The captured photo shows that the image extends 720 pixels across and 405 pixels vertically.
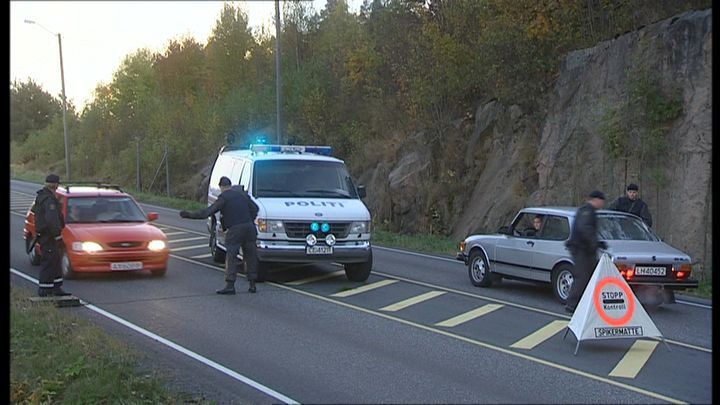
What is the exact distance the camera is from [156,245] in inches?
530

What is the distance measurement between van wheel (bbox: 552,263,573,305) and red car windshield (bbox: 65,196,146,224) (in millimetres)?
7907

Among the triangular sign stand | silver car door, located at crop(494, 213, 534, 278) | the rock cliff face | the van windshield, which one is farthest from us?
the rock cliff face

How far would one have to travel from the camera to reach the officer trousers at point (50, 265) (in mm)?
9469

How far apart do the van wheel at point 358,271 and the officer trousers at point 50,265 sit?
5.10m

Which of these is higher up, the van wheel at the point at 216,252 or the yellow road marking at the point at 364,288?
the van wheel at the point at 216,252

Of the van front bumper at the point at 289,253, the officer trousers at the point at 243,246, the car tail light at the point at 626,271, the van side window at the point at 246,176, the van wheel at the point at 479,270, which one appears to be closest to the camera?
the car tail light at the point at 626,271

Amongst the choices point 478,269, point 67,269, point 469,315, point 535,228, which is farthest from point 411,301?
point 67,269

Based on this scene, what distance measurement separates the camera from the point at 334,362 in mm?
7820

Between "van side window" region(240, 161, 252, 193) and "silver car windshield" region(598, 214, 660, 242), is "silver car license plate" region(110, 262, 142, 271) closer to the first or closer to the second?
"van side window" region(240, 161, 252, 193)

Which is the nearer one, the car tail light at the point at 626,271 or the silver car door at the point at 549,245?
the car tail light at the point at 626,271

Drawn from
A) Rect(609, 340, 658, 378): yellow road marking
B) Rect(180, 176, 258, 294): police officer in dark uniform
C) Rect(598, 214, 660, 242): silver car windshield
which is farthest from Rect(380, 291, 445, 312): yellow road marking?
Rect(609, 340, 658, 378): yellow road marking

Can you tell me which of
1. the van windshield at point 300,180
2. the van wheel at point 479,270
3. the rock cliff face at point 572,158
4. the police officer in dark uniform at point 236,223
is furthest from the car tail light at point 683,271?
the police officer in dark uniform at point 236,223

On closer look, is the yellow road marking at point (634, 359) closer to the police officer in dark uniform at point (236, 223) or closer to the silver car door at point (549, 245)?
the silver car door at point (549, 245)

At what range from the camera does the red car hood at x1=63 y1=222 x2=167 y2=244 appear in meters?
13.0
